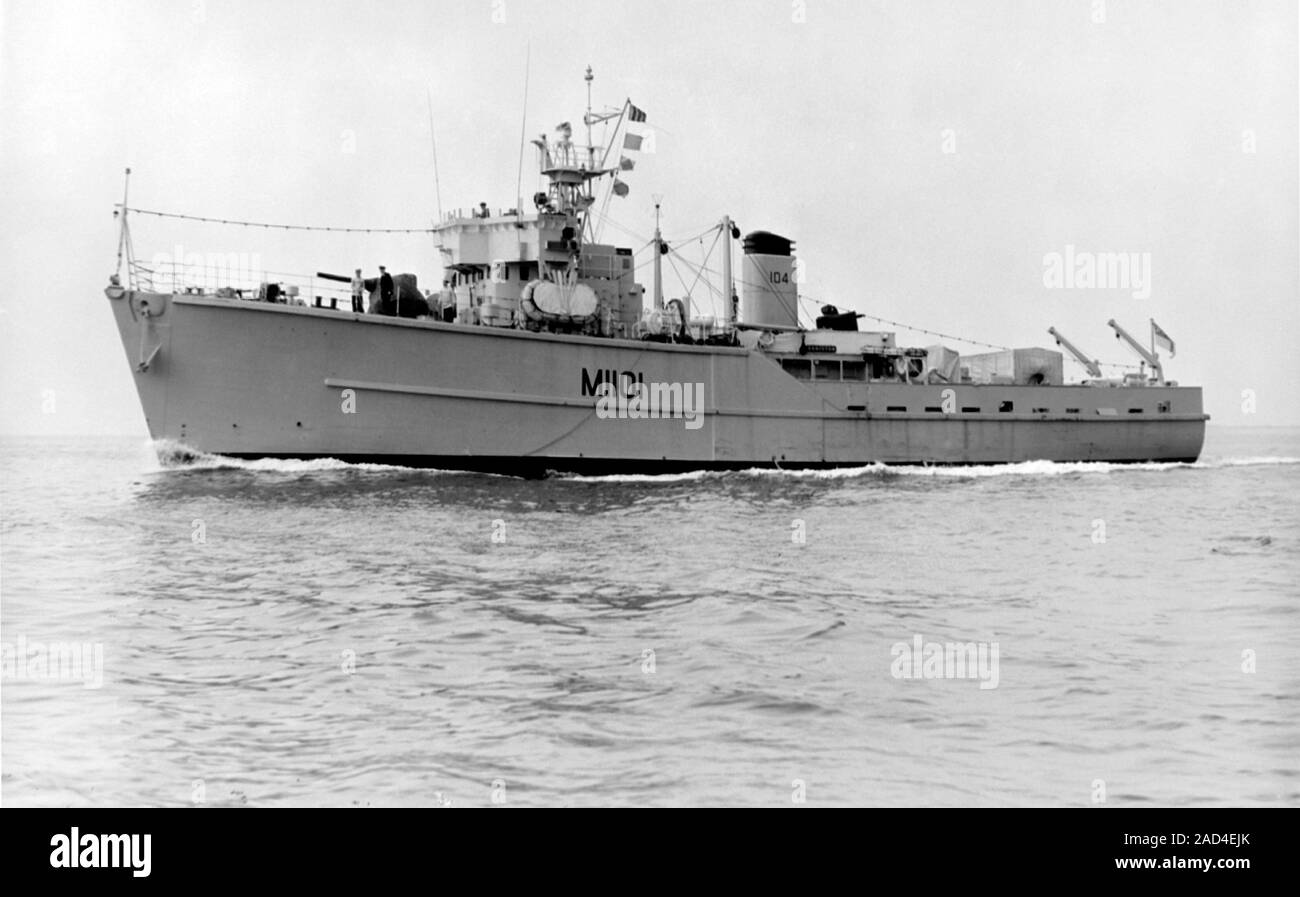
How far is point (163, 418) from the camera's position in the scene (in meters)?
26.6

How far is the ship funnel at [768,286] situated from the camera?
36281mm

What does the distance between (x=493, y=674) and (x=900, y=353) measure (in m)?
27.7

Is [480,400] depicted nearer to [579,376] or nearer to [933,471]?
[579,376]

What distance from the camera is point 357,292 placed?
92.1 ft


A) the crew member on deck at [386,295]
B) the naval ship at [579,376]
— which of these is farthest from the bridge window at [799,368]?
the crew member on deck at [386,295]

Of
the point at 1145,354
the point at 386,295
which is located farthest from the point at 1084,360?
the point at 386,295

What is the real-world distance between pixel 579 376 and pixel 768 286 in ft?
28.6

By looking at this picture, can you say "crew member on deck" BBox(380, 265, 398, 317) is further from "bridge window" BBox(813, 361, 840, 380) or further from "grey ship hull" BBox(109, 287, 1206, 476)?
"bridge window" BBox(813, 361, 840, 380)

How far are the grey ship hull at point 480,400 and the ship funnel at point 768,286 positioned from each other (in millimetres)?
3506

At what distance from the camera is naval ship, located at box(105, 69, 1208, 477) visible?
87.7 feet

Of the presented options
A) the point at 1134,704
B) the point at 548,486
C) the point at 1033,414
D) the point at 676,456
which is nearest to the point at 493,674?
the point at 1134,704

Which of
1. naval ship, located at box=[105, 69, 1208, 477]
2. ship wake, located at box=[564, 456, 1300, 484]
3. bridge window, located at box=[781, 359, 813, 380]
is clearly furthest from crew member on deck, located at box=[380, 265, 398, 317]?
bridge window, located at box=[781, 359, 813, 380]
